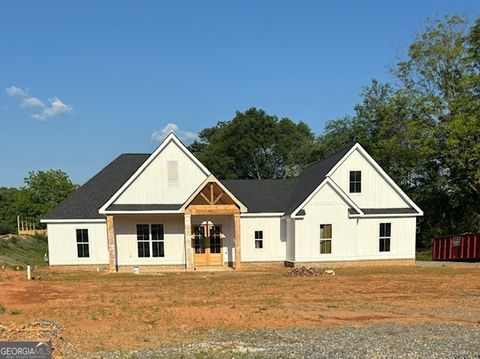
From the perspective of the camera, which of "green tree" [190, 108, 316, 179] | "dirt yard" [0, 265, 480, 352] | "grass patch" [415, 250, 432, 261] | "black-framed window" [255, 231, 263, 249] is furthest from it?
"green tree" [190, 108, 316, 179]

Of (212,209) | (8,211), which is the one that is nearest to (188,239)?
(212,209)

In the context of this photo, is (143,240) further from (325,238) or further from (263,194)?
(325,238)

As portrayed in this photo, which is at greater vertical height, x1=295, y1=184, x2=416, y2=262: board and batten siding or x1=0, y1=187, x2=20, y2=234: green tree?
x1=0, y1=187, x2=20, y2=234: green tree

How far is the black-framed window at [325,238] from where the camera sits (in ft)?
76.7

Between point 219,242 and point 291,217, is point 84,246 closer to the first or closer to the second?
point 219,242

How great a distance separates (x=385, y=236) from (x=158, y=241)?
13.3 meters

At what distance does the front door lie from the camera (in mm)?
24844

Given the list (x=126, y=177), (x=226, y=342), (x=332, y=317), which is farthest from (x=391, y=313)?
(x=126, y=177)

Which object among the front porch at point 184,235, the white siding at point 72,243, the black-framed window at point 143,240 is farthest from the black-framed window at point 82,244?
the black-framed window at point 143,240

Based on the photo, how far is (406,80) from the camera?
3738cm

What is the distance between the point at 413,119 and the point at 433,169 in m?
4.99

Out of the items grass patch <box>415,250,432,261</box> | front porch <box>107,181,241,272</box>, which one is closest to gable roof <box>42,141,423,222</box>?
front porch <box>107,181,241,272</box>

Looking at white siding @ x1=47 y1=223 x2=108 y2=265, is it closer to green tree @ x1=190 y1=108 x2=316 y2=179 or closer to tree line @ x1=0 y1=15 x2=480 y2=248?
tree line @ x1=0 y1=15 x2=480 y2=248

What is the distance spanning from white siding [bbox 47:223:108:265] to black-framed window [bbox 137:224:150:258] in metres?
1.80
